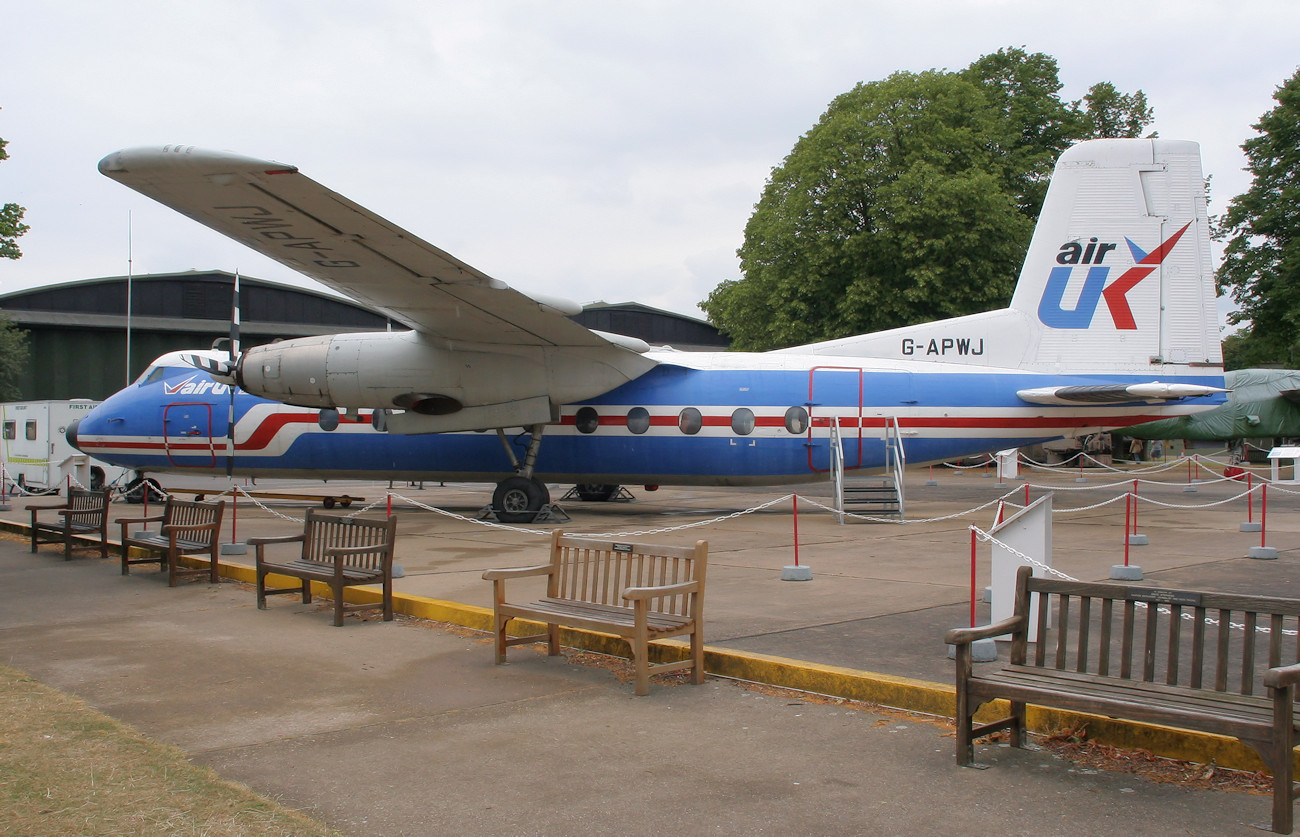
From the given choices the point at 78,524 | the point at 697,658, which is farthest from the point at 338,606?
the point at 78,524

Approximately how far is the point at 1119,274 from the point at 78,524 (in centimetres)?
1683

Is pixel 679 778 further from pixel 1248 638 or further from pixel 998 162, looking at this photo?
pixel 998 162

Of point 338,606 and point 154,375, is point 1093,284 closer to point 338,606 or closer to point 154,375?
point 338,606

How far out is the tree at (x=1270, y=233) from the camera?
36.8 meters

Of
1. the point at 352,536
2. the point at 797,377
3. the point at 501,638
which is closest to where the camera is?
the point at 501,638

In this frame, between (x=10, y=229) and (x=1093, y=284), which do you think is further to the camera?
(x=10, y=229)

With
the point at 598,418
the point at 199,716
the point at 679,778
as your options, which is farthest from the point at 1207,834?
the point at 598,418

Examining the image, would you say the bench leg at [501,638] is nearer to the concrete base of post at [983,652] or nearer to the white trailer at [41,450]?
the concrete base of post at [983,652]

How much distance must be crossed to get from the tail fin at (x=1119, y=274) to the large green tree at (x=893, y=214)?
646 inches

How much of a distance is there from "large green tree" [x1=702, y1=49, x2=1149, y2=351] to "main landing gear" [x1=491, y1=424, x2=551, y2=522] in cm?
1983

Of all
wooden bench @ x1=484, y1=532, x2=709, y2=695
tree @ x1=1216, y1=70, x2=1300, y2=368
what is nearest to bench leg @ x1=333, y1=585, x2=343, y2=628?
wooden bench @ x1=484, y1=532, x2=709, y2=695

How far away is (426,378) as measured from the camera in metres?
16.8

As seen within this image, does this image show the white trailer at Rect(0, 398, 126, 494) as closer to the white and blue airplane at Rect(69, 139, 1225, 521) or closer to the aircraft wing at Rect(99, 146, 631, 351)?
the white and blue airplane at Rect(69, 139, 1225, 521)

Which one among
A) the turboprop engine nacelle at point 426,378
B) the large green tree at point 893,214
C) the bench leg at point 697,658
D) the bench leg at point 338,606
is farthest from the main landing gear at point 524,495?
the large green tree at point 893,214
